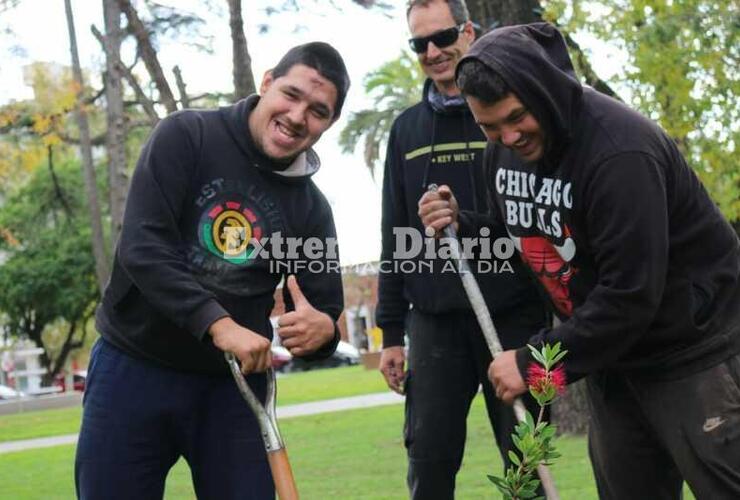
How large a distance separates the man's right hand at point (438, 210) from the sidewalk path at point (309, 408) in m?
13.8

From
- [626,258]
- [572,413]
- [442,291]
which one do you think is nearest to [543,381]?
[626,258]

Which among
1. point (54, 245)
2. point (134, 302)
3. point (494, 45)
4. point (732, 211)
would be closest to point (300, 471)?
point (732, 211)

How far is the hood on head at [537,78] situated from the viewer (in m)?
3.78

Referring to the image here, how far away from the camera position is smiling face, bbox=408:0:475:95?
5234mm

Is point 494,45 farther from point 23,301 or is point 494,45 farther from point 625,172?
point 23,301

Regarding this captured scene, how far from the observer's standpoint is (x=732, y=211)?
11844mm

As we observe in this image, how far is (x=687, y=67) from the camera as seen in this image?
11477 mm

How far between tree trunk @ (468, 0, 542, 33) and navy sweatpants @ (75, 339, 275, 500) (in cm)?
647

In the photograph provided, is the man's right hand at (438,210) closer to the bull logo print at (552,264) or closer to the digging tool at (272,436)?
the bull logo print at (552,264)

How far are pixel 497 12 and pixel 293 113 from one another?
6447 millimetres

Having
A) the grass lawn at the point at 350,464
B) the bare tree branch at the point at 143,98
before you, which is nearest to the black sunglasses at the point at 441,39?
the grass lawn at the point at 350,464

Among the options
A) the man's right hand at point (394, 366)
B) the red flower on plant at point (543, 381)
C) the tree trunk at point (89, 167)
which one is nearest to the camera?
the red flower on plant at point (543, 381)

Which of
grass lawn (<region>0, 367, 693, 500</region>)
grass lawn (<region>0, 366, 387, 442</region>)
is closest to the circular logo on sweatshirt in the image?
grass lawn (<region>0, 367, 693, 500</region>)

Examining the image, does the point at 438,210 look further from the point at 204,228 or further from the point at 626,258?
the point at 626,258
